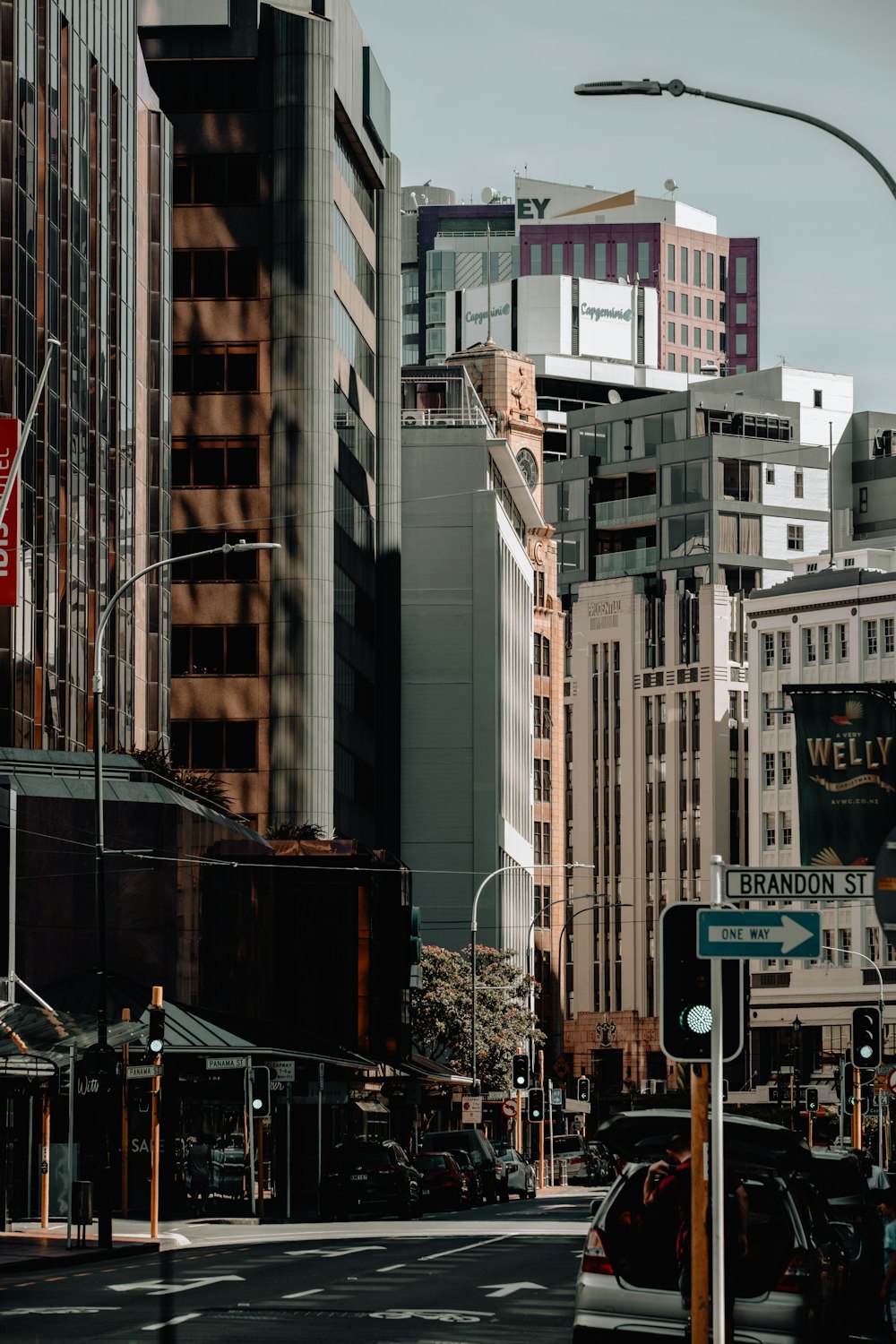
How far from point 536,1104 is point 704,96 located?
52075 mm

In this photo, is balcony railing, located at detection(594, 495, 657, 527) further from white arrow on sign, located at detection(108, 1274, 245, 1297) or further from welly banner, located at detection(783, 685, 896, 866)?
white arrow on sign, located at detection(108, 1274, 245, 1297)

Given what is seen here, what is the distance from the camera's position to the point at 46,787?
5341 cm

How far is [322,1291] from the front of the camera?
86.1ft

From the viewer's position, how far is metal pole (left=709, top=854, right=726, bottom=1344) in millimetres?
13430

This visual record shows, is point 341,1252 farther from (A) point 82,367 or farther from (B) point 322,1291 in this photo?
(A) point 82,367

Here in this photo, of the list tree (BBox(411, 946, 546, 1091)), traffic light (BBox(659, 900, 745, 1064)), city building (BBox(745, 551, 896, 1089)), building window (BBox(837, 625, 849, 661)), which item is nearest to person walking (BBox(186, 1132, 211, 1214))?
tree (BBox(411, 946, 546, 1091))

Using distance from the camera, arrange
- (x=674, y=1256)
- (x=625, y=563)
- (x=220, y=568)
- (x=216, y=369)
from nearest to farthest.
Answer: (x=674, y=1256) < (x=220, y=568) < (x=216, y=369) < (x=625, y=563)

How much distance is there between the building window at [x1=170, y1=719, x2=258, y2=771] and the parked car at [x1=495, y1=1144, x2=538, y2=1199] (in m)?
24.6

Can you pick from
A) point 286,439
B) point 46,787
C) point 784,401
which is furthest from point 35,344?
point 784,401

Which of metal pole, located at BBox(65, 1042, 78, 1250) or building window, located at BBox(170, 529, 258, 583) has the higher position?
building window, located at BBox(170, 529, 258, 583)

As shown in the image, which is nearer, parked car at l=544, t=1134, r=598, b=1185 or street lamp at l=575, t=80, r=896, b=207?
street lamp at l=575, t=80, r=896, b=207

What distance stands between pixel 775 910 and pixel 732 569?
156 metres

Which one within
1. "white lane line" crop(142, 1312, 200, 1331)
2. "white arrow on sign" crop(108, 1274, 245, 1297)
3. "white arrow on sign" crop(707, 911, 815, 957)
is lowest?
"white arrow on sign" crop(108, 1274, 245, 1297)

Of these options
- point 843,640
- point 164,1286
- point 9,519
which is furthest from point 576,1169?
point 843,640
